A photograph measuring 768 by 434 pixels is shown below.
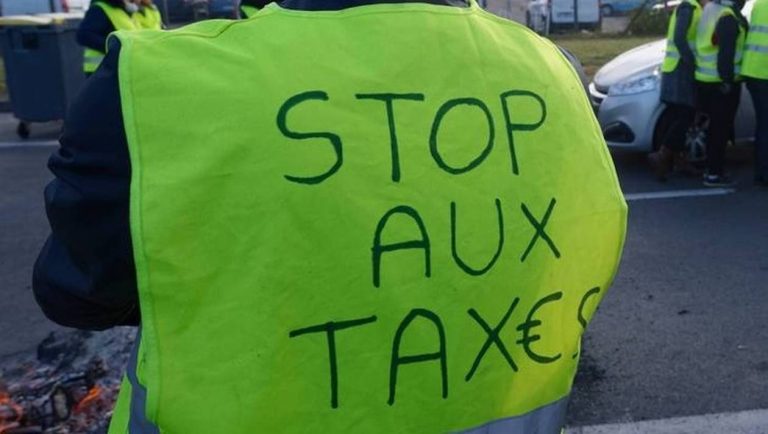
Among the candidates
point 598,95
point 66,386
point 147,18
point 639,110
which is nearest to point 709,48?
point 639,110

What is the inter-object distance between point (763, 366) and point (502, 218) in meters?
3.60

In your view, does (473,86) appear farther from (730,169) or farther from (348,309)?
(730,169)

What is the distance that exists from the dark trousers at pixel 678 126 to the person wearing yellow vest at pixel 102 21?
14.5 feet

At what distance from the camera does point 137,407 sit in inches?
59.6

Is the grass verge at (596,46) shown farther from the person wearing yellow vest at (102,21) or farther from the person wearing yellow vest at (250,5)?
the person wearing yellow vest at (250,5)

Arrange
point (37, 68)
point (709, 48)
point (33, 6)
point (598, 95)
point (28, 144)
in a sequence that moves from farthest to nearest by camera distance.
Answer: point (33, 6)
point (37, 68)
point (28, 144)
point (598, 95)
point (709, 48)

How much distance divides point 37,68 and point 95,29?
3437 millimetres

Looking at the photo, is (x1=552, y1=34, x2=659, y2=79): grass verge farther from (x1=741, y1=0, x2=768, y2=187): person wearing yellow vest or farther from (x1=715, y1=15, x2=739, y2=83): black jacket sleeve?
(x1=715, y1=15, x2=739, y2=83): black jacket sleeve

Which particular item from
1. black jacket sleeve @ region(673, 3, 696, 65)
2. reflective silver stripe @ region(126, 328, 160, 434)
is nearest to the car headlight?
black jacket sleeve @ region(673, 3, 696, 65)

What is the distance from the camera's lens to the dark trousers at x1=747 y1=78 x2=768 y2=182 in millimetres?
8172

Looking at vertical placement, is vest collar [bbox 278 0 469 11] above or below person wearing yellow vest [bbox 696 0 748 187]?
above

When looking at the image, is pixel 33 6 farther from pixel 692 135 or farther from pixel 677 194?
pixel 677 194

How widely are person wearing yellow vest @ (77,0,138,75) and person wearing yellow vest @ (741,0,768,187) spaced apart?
16.0ft

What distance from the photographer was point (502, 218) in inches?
63.3
